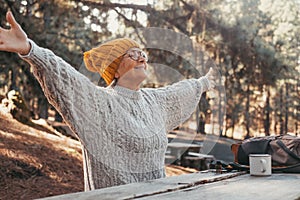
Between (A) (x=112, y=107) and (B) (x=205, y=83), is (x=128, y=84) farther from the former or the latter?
(B) (x=205, y=83)

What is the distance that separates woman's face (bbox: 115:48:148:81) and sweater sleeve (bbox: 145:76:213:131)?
16 centimetres

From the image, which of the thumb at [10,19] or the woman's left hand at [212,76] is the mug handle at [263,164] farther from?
the thumb at [10,19]

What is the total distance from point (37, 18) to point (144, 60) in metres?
3.41

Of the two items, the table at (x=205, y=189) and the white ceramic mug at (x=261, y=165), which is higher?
the white ceramic mug at (x=261, y=165)

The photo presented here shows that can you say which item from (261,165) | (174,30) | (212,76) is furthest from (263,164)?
(174,30)

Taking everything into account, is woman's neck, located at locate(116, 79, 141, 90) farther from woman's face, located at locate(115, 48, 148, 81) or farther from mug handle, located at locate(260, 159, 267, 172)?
mug handle, located at locate(260, 159, 267, 172)

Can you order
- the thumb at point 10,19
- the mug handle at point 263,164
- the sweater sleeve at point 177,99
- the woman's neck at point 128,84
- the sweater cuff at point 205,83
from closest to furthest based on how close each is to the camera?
the thumb at point 10,19 → the mug handle at point 263,164 → the woman's neck at point 128,84 → the sweater sleeve at point 177,99 → the sweater cuff at point 205,83

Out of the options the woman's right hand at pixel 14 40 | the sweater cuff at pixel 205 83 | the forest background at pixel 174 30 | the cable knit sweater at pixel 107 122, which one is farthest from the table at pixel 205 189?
the forest background at pixel 174 30

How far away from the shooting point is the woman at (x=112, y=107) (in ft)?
4.64

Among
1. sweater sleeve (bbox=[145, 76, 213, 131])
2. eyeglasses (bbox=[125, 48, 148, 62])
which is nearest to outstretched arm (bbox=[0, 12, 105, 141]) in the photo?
eyeglasses (bbox=[125, 48, 148, 62])

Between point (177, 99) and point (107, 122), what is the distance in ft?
1.64

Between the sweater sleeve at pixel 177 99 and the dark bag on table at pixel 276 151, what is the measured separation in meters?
0.35

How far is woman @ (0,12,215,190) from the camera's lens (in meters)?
1.41

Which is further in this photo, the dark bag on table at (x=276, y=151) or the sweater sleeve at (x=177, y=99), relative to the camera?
the sweater sleeve at (x=177, y=99)
